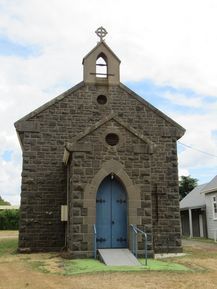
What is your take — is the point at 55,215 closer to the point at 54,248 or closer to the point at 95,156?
the point at 54,248

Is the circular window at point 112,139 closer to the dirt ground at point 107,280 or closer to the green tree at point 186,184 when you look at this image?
the dirt ground at point 107,280

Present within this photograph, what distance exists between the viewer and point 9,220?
40844mm

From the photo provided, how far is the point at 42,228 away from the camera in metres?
16.7

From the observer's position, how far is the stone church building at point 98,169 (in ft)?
46.8

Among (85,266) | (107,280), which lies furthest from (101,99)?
(107,280)

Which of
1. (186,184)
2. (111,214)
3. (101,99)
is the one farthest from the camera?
(186,184)

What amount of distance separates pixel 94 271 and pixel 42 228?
6285 millimetres

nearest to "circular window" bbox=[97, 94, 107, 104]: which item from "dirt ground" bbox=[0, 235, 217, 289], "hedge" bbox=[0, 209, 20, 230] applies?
"dirt ground" bbox=[0, 235, 217, 289]

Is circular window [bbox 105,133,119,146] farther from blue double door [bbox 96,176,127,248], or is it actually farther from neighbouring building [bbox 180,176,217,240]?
neighbouring building [bbox 180,176,217,240]

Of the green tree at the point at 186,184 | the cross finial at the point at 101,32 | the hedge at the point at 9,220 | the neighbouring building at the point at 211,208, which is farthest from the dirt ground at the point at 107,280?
the green tree at the point at 186,184

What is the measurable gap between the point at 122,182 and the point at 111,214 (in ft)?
3.99

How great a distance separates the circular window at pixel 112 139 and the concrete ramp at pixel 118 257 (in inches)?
147

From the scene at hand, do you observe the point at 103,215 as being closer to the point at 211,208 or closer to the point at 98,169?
the point at 98,169

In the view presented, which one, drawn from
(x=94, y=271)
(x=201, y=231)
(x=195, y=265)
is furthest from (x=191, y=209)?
(x=94, y=271)
